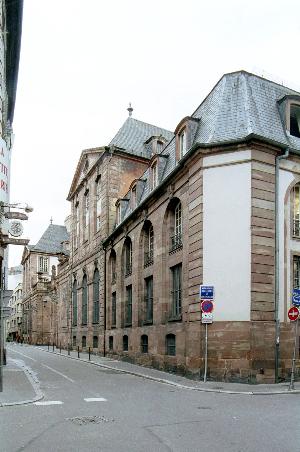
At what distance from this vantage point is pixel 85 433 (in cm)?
898

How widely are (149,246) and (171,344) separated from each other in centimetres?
648

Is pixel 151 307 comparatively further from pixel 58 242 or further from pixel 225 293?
pixel 58 242

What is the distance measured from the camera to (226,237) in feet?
60.4

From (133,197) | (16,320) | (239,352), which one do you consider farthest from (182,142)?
(16,320)

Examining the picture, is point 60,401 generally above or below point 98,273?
below

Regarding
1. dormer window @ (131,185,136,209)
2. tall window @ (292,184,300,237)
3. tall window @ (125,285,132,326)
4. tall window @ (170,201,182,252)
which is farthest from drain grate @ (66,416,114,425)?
dormer window @ (131,185,136,209)

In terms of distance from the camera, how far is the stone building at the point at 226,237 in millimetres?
17719

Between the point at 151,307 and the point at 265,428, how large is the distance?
666 inches

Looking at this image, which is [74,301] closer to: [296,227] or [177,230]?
[177,230]

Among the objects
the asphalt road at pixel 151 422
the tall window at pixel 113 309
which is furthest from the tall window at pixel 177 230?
the tall window at pixel 113 309

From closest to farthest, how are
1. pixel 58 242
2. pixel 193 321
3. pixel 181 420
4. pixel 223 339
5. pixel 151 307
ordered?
pixel 181 420 → pixel 223 339 → pixel 193 321 → pixel 151 307 → pixel 58 242

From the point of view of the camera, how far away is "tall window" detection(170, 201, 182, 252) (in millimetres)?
22519

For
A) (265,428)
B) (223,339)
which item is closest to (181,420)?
(265,428)

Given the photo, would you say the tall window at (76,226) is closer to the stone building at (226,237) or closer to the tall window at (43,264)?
the stone building at (226,237)
